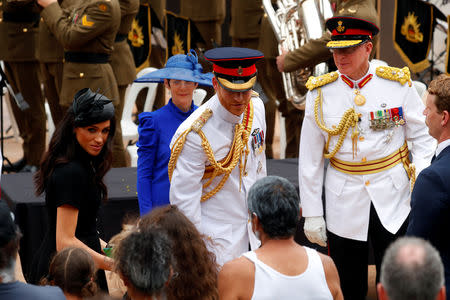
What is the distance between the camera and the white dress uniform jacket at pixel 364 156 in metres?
4.14

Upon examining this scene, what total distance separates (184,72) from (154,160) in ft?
1.66

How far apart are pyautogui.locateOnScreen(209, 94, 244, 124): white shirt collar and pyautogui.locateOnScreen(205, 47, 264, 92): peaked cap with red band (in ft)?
0.37

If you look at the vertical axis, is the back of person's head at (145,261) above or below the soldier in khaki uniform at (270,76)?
above

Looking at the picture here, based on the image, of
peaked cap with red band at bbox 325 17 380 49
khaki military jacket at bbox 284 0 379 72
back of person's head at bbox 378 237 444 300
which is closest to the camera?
back of person's head at bbox 378 237 444 300

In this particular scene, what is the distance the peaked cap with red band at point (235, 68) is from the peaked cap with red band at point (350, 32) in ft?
1.98

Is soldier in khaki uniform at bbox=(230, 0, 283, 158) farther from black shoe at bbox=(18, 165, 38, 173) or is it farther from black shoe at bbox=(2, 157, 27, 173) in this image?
black shoe at bbox=(2, 157, 27, 173)

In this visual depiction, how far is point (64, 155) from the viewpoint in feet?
11.8

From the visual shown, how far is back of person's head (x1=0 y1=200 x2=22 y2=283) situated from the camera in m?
2.36

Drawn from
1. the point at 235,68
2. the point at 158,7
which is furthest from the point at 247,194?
the point at 158,7

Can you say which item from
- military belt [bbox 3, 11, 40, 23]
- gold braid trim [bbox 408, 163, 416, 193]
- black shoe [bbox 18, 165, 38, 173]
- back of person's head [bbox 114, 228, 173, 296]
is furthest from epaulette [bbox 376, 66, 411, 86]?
military belt [bbox 3, 11, 40, 23]

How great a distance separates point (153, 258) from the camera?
247cm

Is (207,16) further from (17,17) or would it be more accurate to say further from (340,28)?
(340,28)

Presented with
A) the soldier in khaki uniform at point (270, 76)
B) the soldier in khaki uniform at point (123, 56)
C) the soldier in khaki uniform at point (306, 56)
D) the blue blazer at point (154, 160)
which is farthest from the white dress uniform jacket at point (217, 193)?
the soldier in khaki uniform at point (270, 76)

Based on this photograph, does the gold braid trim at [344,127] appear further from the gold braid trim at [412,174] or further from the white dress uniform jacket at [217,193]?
the white dress uniform jacket at [217,193]
